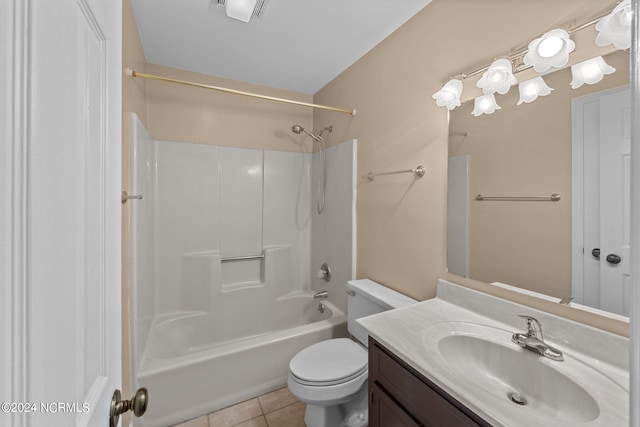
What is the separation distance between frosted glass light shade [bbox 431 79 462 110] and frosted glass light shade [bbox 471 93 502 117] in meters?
0.08

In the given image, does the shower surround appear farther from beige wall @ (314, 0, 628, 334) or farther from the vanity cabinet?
the vanity cabinet

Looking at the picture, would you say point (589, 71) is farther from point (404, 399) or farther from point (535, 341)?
point (404, 399)

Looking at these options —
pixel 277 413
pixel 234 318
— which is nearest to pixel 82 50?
pixel 277 413

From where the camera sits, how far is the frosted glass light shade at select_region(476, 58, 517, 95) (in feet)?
3.50

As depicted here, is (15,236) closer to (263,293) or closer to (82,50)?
(82,50)

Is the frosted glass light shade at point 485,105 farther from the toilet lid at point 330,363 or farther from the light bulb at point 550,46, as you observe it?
the toilet lid at point 330,363

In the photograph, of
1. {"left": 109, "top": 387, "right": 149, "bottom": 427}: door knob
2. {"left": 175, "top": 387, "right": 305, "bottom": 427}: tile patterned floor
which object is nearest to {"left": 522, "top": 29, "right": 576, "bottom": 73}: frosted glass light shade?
{"left": 109, "top": 387, "right": 149, "bottom": 427}: door knob

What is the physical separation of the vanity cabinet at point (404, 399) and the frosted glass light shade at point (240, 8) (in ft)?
5.82

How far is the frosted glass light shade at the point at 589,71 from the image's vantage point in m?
0.87

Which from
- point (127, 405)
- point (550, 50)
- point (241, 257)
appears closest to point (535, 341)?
point (550, 50)

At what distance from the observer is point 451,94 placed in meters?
1.27

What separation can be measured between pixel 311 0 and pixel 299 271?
220cm

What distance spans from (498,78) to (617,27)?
0.33 metres

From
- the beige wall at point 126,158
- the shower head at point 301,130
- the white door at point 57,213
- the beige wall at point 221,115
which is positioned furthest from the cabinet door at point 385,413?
the beige wall at point 221,115
